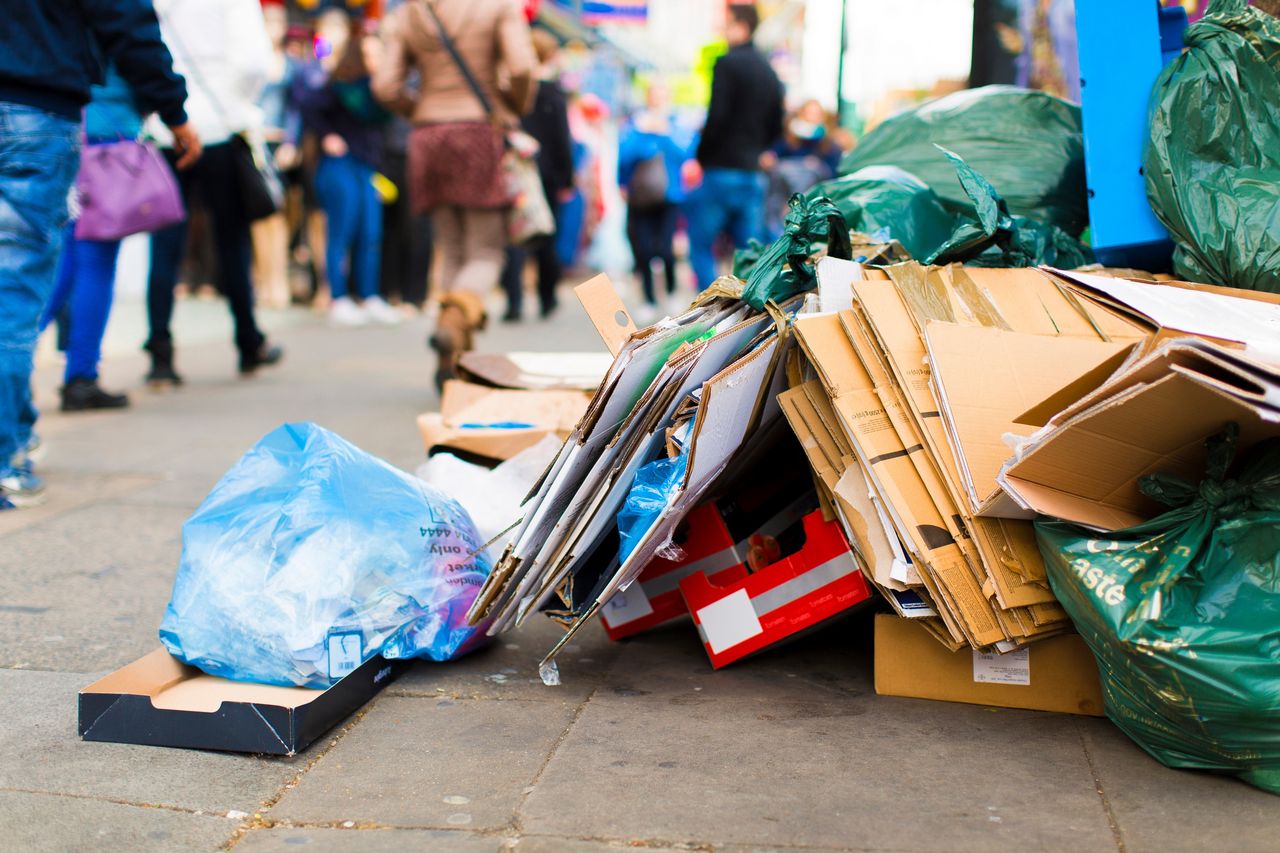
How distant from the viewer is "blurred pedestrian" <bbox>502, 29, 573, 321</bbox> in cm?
969

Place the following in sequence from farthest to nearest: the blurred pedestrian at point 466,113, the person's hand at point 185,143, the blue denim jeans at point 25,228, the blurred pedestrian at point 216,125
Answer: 1. the blurred pedestrian at point 466,113
2. the blurred pedestrian at point 216,125
3. the person's hand at point 185,143
4. the blue denim jeans at point 25,228

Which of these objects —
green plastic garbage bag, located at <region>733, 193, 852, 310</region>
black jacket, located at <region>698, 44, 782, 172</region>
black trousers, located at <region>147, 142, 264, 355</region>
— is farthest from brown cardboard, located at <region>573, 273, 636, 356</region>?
black jacket, located at <region>698, 44, 782, 172</region>

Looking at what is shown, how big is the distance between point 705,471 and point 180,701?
107cm

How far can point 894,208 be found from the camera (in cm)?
356

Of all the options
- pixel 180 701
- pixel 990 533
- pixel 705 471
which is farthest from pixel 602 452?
pixel 180 701

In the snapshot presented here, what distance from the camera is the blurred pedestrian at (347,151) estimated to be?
340 inches

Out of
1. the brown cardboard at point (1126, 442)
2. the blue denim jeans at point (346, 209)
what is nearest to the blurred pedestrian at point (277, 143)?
the blue denim jeans at point (346, 209)

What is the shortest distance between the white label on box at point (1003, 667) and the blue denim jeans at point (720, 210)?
654cm

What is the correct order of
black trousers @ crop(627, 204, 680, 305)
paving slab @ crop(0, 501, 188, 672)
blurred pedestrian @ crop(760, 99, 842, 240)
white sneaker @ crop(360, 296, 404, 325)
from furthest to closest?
blurred pedestrian @ crop(760, 99, 842, 240), black trousers @ crop(627, 204, 680, 305), white sneaker @ crop(360, 296, 404, 325), paving slab @ crop(0, 501, 188, 672)

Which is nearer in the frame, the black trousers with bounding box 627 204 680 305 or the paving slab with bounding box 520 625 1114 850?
the paving slab with bounding box 520 625 1114 850

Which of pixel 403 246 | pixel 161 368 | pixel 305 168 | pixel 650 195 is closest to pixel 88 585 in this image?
pixel 161 368

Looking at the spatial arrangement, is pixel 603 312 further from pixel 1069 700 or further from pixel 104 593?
pixel 104 593

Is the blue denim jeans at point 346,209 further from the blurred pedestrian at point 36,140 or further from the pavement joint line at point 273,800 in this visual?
the pavement joint line at point 273,800

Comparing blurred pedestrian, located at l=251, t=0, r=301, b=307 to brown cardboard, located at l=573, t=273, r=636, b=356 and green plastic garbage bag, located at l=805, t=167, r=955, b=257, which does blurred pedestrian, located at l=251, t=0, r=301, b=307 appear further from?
brown cardboard, located at l=573, t=273, r=636, b=356
